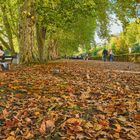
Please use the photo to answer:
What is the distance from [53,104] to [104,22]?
39173 millimetres

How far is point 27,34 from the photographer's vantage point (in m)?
20.1

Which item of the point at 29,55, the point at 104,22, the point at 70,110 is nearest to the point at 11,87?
the point at 70,110

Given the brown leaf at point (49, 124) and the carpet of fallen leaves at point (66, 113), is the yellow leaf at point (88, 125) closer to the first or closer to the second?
the carpet of fallen leaves at point (66, 113)

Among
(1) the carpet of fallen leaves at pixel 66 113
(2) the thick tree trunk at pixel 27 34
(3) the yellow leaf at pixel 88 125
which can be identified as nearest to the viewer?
(1) the carpet of fallen leaves at pixel 66 113

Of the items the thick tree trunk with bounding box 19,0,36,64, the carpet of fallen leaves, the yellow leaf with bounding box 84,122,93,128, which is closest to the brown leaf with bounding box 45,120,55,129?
the carpet of fallen leaves

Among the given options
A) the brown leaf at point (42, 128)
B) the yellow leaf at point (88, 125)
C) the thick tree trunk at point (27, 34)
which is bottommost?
the yellow leaf at point (88, 125)

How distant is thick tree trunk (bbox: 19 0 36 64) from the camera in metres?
19.9

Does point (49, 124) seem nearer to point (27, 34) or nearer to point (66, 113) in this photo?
point (66, 113)

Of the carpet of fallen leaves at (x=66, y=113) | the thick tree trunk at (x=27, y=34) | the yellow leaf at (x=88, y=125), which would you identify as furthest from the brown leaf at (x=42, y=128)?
the thick tree trunk at (x=27, y=34)

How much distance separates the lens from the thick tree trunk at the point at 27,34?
65.3 feet

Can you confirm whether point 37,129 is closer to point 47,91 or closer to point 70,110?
point 70,110

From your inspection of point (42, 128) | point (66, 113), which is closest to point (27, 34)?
point (66, 113)

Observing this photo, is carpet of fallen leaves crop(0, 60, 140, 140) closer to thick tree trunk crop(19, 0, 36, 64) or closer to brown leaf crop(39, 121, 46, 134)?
brown leaf crop(39, 121, 46, 134)

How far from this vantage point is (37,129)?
5.77 metres
